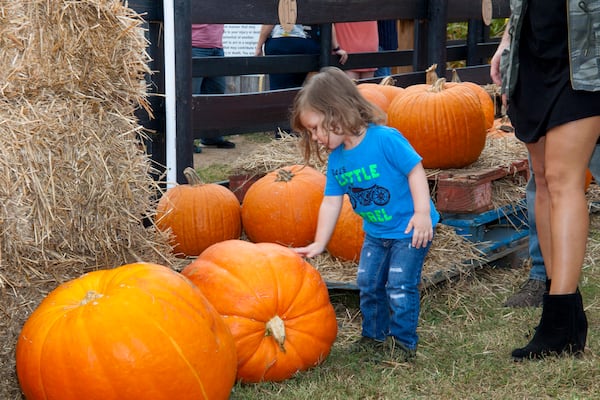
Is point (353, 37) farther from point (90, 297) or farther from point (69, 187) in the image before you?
point (90, 297)

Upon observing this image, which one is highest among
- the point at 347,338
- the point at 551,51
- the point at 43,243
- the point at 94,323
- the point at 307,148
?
the point at 551,51

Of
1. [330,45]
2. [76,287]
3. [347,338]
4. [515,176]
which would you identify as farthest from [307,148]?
[330,45]

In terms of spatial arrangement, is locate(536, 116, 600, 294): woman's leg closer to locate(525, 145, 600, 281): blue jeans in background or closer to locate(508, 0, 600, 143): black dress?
locate(508, 0, 600, 143): black dress

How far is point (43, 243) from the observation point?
3.06 metres

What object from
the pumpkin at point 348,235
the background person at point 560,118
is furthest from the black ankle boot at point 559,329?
the pumpkin at point 348,235

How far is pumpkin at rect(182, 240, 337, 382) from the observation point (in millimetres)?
3400

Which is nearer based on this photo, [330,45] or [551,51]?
[551,51]

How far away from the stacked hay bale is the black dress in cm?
155

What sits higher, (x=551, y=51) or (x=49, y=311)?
(x=551, y=51)

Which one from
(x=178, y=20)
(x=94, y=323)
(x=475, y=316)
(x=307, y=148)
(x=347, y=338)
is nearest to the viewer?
(x=94, y=323)

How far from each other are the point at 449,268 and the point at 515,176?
1.13 meters

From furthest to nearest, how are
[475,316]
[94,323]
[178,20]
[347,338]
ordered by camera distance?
[178,20] < [475,316] < [347,338] < [94,323]

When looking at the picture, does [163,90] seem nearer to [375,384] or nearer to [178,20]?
[178,20]

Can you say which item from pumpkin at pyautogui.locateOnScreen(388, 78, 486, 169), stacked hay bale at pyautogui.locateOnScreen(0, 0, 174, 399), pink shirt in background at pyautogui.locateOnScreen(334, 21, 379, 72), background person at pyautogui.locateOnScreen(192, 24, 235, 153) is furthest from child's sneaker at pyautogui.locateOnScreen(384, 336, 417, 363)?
background person at pyautogui.locateOnScreen(192, 24, 235, 153)
